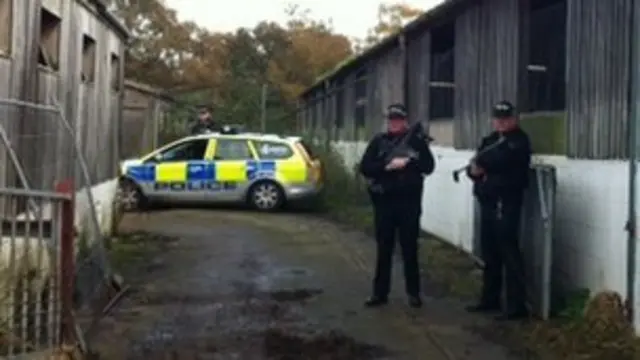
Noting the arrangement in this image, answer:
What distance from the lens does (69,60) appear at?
11156mm

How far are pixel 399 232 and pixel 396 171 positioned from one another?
64 cm

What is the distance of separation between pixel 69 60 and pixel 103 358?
188 inches

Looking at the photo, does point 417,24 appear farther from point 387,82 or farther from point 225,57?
point 225,57

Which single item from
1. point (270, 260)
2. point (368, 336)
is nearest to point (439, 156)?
point (270, 260)

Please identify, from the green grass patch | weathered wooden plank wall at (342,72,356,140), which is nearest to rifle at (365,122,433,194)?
the green grass patch

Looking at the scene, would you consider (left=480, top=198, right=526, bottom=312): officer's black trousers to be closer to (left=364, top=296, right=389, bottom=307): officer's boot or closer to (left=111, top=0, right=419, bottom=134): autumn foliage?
(left=364, top=296, right=389, bottom=307): officer's boot

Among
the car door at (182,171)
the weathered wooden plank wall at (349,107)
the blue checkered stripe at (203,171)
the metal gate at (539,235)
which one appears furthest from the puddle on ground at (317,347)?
the weathered wooden plank wall at (349,107)

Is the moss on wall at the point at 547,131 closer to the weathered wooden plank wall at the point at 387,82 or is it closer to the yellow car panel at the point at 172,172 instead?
the weathered wooden plank wall at the point at 387,82

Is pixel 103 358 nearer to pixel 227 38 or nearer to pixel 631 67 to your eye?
pixel 631 67

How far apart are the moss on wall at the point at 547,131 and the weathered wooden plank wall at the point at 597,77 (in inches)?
17.4

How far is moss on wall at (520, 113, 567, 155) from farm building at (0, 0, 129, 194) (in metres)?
4.34

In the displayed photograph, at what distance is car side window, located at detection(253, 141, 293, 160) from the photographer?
20.6 meters

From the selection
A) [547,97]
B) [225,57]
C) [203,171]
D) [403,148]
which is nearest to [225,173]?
[203,171]

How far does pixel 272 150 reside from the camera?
67.8ft
